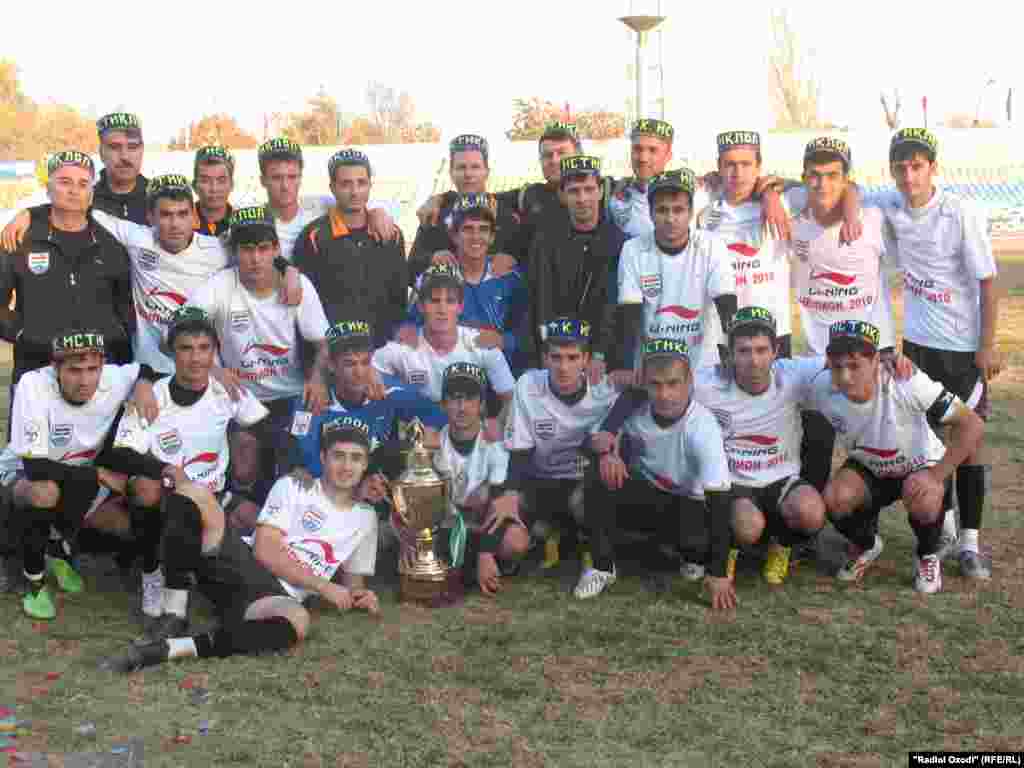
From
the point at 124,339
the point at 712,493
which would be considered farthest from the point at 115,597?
the point at 712,493

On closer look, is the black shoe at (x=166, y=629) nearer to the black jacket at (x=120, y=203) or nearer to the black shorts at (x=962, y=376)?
the black jacket at (x=120, y=203)

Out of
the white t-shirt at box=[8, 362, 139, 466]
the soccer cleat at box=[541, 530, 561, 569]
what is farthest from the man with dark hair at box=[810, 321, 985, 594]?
the white t-shirt at box=[8, 362, 139, 466]

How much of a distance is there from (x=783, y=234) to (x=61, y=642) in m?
4.13

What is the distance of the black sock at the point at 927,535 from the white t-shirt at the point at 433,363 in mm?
2242

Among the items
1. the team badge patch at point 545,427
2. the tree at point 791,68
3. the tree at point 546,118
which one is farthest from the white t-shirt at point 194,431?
the tree at point 791,68

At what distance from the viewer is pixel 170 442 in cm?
616

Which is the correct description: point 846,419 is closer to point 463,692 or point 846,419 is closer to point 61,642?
point 463,692

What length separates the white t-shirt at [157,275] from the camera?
6.80m

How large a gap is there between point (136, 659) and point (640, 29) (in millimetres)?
31859

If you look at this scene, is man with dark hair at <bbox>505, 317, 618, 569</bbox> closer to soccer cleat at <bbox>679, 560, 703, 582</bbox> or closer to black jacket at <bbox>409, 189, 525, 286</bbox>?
soccer cleat at <bbox>679, 560, 703, 582</bbox>

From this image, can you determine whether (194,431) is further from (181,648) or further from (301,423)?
(181,648)

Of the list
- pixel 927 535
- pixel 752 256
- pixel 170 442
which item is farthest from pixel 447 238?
pixel 927 535

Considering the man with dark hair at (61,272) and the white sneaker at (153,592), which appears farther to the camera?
the man with dark hair at (61,272)

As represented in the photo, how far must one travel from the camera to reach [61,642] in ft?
18.5
